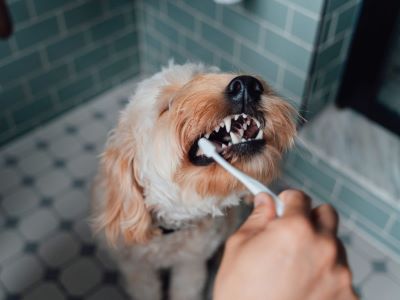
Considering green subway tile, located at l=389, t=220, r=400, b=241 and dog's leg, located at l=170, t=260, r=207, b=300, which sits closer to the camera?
dog's leg, located at l=170, t=260, r=207, b=300

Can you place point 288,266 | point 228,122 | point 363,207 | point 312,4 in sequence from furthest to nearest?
1. point 363,207
2. point 312,4
3. point 228,122
4. point 288,266

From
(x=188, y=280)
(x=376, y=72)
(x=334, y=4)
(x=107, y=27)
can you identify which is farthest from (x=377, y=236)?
(x=107, y=27)

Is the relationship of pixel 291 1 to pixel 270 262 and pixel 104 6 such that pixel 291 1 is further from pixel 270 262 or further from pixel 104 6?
pixel 270 262

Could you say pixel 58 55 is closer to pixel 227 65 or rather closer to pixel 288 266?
pixel 227 65

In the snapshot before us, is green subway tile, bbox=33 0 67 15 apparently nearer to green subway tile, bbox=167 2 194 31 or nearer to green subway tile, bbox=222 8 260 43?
green subway tile, bbox=167 2 194 31

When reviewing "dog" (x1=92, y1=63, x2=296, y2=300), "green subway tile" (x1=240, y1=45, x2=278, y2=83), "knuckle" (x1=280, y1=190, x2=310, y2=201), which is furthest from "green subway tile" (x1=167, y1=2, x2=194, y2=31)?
"knuckle" (x1=280, y1=190, x2=310, y2=201)

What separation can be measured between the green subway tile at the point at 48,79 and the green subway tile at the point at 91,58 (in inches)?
2.2

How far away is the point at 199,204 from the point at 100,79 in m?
1.05

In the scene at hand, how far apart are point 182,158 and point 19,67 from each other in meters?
0.98

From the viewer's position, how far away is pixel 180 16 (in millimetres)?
1696

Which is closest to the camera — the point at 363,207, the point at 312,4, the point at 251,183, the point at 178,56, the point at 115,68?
the point at 251,183

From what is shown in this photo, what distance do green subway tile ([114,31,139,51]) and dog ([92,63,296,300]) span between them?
0.81 meters

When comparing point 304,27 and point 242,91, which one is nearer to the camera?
point 242,91

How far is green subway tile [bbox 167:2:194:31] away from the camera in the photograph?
5.48 ft
